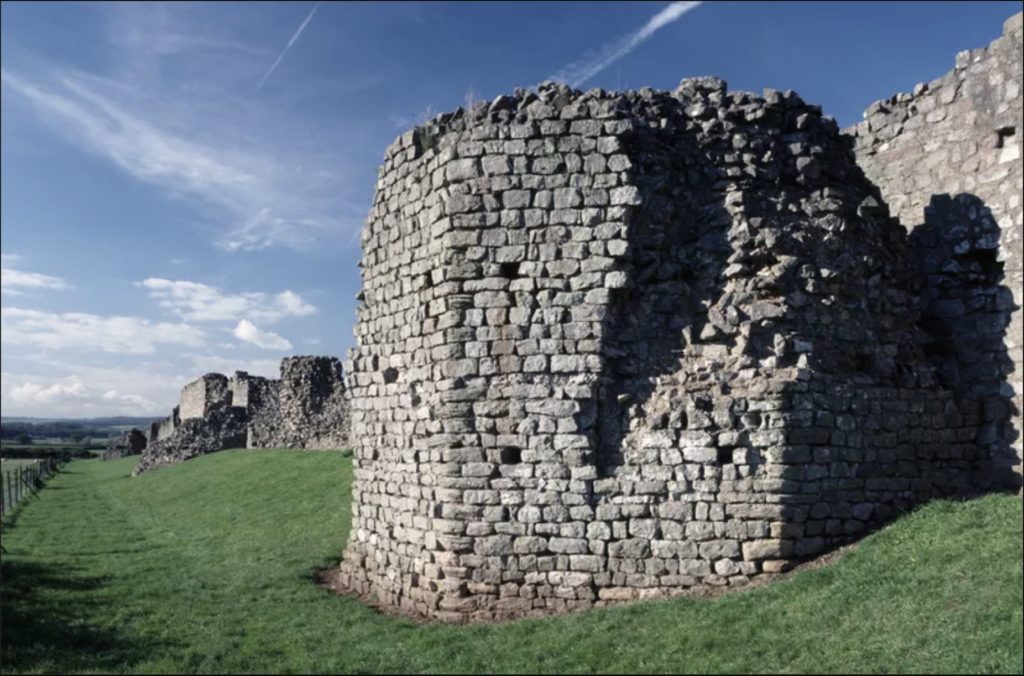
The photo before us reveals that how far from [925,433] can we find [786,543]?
2.50 meters

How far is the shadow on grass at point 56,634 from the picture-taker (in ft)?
25.3

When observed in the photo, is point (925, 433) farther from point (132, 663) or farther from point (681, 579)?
point (132, 663)

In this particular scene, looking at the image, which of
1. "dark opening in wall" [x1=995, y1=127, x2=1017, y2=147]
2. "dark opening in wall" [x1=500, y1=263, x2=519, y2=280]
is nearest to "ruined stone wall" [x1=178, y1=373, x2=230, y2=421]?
"dark opening in wall" [x1=500, y1=263, x2=519, y2=280]

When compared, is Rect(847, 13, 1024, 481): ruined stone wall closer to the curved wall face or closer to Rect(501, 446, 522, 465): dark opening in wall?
the curved wall face

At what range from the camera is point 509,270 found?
9398 mm

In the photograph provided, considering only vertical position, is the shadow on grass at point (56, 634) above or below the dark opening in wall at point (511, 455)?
below

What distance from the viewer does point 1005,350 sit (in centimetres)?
982

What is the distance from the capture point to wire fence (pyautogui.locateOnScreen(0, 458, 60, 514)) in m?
24.2

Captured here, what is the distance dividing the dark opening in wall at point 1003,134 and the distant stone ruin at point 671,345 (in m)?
0.02

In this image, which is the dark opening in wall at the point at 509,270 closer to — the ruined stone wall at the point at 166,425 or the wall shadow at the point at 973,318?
the wall shadow at the point at 973,318

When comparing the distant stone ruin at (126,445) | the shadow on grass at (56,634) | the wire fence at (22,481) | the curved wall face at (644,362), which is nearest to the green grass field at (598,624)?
the shadow on grass at (56,634)

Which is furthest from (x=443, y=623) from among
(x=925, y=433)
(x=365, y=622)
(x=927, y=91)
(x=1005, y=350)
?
(x=927, y=91)

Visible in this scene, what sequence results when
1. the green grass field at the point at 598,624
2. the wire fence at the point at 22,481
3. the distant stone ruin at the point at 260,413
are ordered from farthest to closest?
the distant stone ruin at the point at 260,413, the wire fence at the point at 22,481, the green grass field at the point at 598,624

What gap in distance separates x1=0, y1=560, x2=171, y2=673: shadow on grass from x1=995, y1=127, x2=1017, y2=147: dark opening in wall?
1110cm
